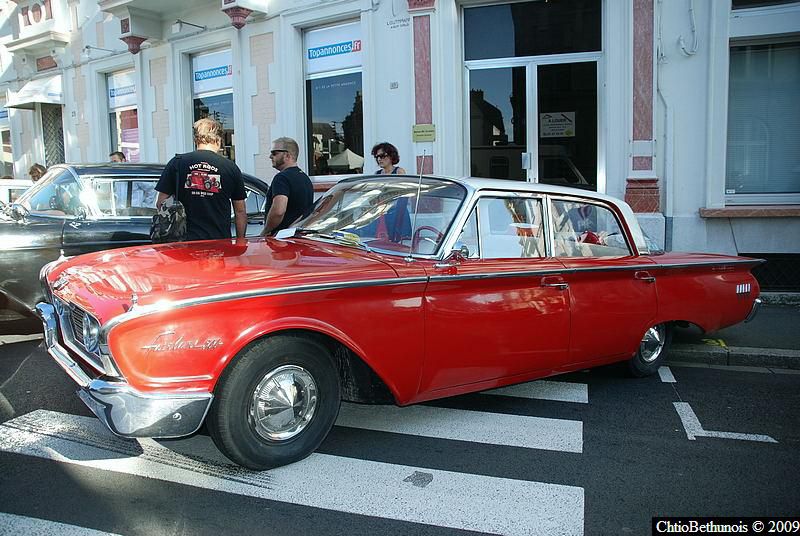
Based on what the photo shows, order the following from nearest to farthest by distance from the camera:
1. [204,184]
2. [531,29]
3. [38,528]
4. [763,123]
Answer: [38,528], [204,184], [763,123], [531,29]

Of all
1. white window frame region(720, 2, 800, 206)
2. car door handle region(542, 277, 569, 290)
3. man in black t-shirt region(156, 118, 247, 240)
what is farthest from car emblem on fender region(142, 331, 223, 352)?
white window frame region(720, 2, 800, 206)

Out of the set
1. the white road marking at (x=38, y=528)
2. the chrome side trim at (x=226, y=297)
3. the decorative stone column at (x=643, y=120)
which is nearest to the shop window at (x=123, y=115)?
the decorative stone column at (x=643, y=120)

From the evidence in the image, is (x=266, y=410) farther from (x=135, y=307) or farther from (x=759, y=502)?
(x=759, y=502)

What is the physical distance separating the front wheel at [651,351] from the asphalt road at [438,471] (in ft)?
1.42

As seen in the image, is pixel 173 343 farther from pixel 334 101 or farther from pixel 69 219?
pixel 334 101

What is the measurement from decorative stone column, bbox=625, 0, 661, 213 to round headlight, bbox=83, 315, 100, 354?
279 inches

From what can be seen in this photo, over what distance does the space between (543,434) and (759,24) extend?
22.9 feet

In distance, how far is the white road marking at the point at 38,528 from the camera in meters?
2.73

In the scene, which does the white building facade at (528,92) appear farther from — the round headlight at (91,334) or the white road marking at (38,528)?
the white road marking at (38,528)

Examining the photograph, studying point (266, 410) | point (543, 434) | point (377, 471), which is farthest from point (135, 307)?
point (543, 434)

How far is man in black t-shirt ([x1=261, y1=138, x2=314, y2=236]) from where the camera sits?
5902mm

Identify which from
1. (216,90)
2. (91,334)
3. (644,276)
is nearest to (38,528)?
(91,334)

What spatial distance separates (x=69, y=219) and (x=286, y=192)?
1957 mm

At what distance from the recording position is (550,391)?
16.1 feet
